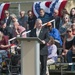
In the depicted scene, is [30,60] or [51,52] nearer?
[30,60]

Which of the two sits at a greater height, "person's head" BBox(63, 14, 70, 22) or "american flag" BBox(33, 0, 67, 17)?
"american flag" BBox(33, 0, 67, 17)

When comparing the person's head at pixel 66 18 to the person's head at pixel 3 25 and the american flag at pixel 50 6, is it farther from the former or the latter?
the person's head at pixel 3 25

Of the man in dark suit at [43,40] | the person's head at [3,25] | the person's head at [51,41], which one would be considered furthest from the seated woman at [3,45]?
the person's head at [51,41]

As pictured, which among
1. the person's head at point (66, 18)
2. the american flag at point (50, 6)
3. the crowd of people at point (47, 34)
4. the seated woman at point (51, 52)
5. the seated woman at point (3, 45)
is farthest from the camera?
the american flag at point (50, 6)

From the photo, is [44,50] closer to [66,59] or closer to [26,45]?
[66,59]

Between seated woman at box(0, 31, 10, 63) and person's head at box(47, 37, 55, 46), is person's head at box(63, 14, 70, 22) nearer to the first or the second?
person's head at box(47, 37, 55, 46)

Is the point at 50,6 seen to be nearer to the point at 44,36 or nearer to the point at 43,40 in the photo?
the point at 44,36

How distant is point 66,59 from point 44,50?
0.88 meters

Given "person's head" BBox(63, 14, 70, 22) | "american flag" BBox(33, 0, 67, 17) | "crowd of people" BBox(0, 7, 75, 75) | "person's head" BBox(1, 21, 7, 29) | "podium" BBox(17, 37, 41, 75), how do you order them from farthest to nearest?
"american flag" BBox(33, 0, 67, 17), "person's head" BBox(1, 21, 7, 29), "person's head" BBox(63, 14, 70, 22), "crowd of people" BBox(0, 7, 75, 75), "podium" BBox(17, 37, 41, 75)

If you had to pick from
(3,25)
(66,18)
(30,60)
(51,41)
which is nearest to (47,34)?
(51,41)

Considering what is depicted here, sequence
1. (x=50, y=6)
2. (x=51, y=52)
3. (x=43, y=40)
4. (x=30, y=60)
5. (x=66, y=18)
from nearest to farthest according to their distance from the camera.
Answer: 1. (x=30, y=60)
2. (x=43, y=40)
3. (x=51, y=52)
4. (x=66, y=18)
5. (x=50, y=6)

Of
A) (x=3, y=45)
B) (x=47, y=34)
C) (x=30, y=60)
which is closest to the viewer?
(x=30, y=60)

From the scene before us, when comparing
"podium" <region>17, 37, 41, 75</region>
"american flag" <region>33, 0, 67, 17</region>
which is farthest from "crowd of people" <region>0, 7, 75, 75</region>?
"podium" <region>17, 37, 41, 75</region>

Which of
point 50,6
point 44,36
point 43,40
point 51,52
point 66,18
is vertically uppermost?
point 50,6
